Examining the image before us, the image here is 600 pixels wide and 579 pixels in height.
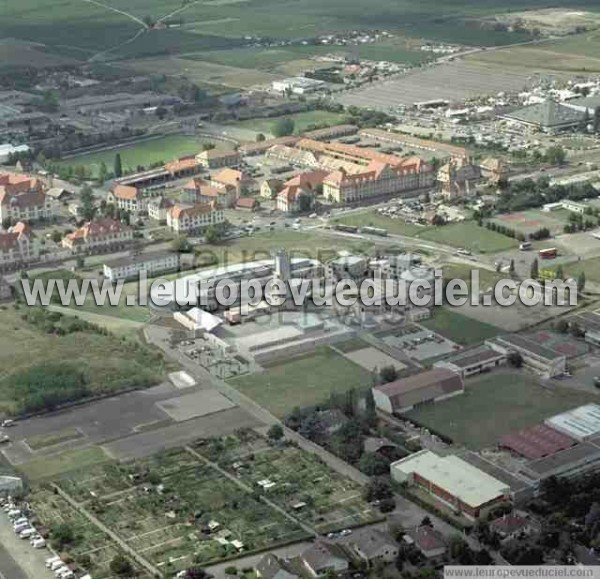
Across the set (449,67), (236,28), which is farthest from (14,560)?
(236,28)

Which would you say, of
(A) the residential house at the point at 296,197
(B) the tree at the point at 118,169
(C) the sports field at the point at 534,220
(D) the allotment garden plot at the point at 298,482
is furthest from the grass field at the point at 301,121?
(D) the allotment garden plot at the point at 298,482

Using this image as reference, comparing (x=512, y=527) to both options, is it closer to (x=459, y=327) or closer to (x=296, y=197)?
(x=459, y=327)

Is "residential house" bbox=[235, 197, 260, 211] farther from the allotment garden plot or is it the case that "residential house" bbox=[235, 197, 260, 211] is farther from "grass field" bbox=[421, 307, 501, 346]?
the allotment garden plot

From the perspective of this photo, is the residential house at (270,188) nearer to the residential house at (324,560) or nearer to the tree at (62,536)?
the tree at (62,536)

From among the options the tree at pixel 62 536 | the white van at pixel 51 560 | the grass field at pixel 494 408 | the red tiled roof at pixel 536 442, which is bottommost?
the grass field at pixel 494 408

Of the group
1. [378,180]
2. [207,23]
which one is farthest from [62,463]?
[207,23]

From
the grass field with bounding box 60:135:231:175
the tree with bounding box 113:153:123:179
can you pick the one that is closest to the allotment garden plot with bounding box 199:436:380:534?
the tree with bounding box 113:153:123:179
